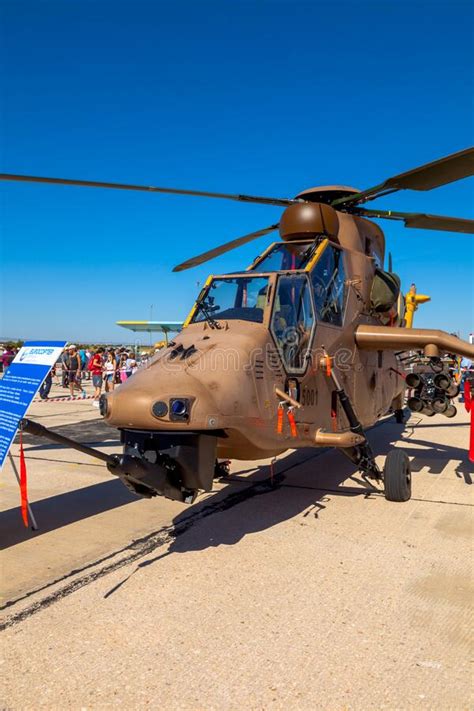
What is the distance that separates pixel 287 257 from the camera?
6.91 meters

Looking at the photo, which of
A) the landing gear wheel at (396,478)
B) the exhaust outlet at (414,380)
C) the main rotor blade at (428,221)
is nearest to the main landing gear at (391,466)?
the landing gear wheel at (396,478)

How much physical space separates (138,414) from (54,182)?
116 inches

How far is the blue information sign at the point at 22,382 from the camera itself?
4.40 meters

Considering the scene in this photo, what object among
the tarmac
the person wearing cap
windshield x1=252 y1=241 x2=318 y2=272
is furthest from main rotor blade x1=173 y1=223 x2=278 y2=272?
the person wearing cap

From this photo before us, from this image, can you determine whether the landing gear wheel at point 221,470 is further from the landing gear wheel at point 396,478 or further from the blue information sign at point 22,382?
the blue information sign at point 22,382

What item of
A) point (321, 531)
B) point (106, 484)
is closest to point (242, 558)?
point (321, 531)

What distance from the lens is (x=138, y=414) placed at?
175 inches

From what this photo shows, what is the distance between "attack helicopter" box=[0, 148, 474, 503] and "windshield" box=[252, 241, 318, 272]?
2cm

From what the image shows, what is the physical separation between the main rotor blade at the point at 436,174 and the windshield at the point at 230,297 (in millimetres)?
2268

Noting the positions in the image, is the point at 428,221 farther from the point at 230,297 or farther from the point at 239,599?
the point at 239,599

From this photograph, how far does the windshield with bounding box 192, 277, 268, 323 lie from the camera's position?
604cm

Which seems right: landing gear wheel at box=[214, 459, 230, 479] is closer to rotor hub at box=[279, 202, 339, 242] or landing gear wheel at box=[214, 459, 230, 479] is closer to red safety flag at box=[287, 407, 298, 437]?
red safety flag at box=[287, 407, 298, 437]

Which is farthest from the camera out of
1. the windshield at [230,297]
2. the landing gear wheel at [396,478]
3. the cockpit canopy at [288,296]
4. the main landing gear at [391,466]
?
the landing gear wheel at [396,478]

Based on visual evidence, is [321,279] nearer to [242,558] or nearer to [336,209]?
[336,209]
